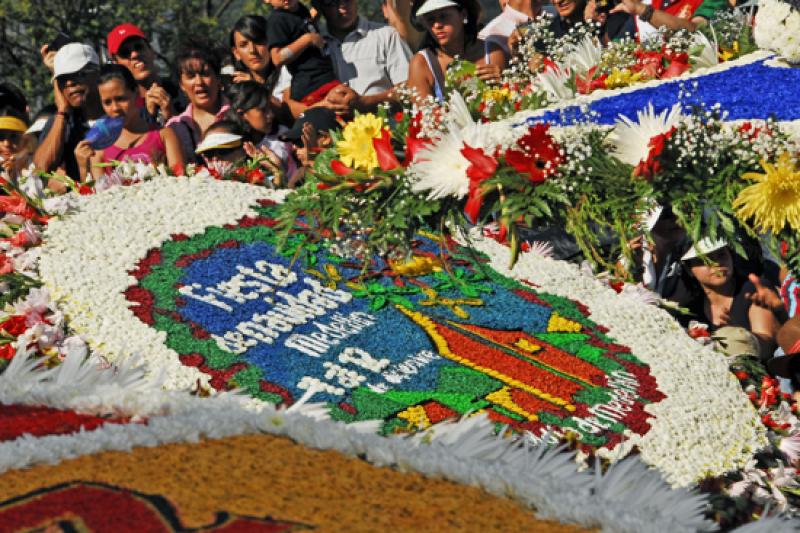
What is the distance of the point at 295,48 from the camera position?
734 centimetres

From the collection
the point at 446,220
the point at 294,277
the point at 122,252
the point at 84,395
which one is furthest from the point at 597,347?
the point at 84,395

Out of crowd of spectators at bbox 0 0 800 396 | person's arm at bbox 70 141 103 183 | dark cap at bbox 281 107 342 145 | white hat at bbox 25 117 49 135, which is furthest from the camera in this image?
white hat at bbox 25 117 49 135

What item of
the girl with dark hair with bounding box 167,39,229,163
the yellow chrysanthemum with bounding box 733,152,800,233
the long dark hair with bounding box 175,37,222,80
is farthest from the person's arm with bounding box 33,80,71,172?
the yellow chrysanthemum with bounding box 733,152,800,233

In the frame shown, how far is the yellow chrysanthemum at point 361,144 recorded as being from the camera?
13.6 feet

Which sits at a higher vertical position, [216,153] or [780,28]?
[780,28]

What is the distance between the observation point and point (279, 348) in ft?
15.6

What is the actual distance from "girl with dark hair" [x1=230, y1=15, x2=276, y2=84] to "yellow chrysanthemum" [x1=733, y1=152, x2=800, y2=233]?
15.2 ft

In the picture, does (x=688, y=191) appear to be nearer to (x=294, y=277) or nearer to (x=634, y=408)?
(x=634, y=408)

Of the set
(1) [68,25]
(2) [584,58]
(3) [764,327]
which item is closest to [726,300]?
(3) [764,327]

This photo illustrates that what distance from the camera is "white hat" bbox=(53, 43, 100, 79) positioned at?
23.1 feet

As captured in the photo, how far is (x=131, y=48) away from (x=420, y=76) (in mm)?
2519

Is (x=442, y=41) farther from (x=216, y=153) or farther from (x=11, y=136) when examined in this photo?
(x=11, y=136)

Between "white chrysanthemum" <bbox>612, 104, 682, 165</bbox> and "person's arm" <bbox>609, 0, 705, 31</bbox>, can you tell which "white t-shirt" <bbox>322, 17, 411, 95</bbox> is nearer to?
"person's arm" <bbox>609, 0, 705, 31</bbox>

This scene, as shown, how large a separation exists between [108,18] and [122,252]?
945 cm
